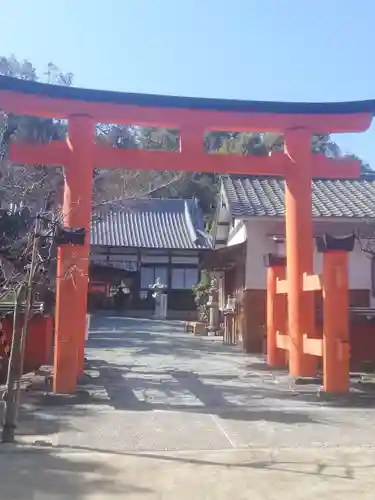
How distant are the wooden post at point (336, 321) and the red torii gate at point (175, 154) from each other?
1.29m

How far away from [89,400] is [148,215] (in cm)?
2912

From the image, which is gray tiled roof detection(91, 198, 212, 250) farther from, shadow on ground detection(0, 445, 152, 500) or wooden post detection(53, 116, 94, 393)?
shadow on ground detection(0, 445, 152, 500)

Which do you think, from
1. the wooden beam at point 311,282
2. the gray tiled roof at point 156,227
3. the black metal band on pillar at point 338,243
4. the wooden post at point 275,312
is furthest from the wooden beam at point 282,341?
the gray tiled roof at point 156,227

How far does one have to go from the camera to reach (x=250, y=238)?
53.1 ft

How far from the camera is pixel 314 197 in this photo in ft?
56.5

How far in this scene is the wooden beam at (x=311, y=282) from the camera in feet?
30.5

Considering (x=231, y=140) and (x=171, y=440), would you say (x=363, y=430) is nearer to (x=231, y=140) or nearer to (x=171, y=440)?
(x=171, y=440)

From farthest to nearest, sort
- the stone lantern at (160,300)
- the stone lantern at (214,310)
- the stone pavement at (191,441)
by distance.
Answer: the stone lantern at (160,300) < the stone lantern at (214,310) < the stone pavement at (191,441)

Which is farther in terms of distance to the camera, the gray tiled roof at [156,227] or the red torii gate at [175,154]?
the gray tiled roof at [156,227]

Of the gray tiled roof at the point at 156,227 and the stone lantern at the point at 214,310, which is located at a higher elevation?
the gray tiled roof at the point at 156,227

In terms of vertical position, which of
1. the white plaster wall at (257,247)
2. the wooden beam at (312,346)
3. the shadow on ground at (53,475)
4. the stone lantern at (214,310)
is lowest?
the shadow on ground at (53,475)

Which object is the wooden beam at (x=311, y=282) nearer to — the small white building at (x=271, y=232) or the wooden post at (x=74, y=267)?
the wooden post at (x=74, y=267)

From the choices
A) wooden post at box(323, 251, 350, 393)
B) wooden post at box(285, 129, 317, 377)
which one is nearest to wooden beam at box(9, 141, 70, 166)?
wooden post at box(285, 129, 317, 377)

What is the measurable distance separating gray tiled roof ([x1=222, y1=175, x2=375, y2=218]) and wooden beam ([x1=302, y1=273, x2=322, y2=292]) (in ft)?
18.5
